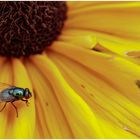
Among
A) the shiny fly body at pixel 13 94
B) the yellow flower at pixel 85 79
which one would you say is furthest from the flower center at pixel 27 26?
the shiny fly body at pixel 13 94

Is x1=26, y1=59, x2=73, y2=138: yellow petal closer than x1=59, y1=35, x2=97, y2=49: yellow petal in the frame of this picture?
Yes

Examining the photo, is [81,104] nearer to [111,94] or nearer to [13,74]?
[111,94]

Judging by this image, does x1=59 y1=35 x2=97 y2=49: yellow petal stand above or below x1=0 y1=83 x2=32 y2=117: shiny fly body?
above

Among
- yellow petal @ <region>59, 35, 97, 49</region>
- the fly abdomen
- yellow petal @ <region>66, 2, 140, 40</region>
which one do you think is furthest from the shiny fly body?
yellow petal @ <region>66, 2, 140, 40</region>

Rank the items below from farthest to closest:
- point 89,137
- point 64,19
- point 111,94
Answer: point 64,19, point 111,94, point 89,137

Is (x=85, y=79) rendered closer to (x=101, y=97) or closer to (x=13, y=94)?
(x=101, y=97)

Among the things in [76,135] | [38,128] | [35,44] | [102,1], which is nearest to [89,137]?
[76,135]

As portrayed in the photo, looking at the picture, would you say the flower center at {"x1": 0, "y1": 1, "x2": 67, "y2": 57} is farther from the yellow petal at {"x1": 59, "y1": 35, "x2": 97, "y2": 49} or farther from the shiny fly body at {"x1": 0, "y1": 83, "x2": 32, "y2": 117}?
the shiny fly body at {"x1": 0, "y1": 83, "x2": 32, "y2": 117}

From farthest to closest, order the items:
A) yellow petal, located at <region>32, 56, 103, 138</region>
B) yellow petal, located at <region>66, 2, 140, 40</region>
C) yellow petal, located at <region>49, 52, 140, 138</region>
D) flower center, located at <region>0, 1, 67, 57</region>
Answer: yellow petal, located at <region>66, 2, 140, 40</region> < flower center, located at <region>0, 1, 67, 57</region> < yellow petal, located at <region>49, 52, 140, 138</region> < yellow petal, located at <region>32, 56, 103, 138</region>
